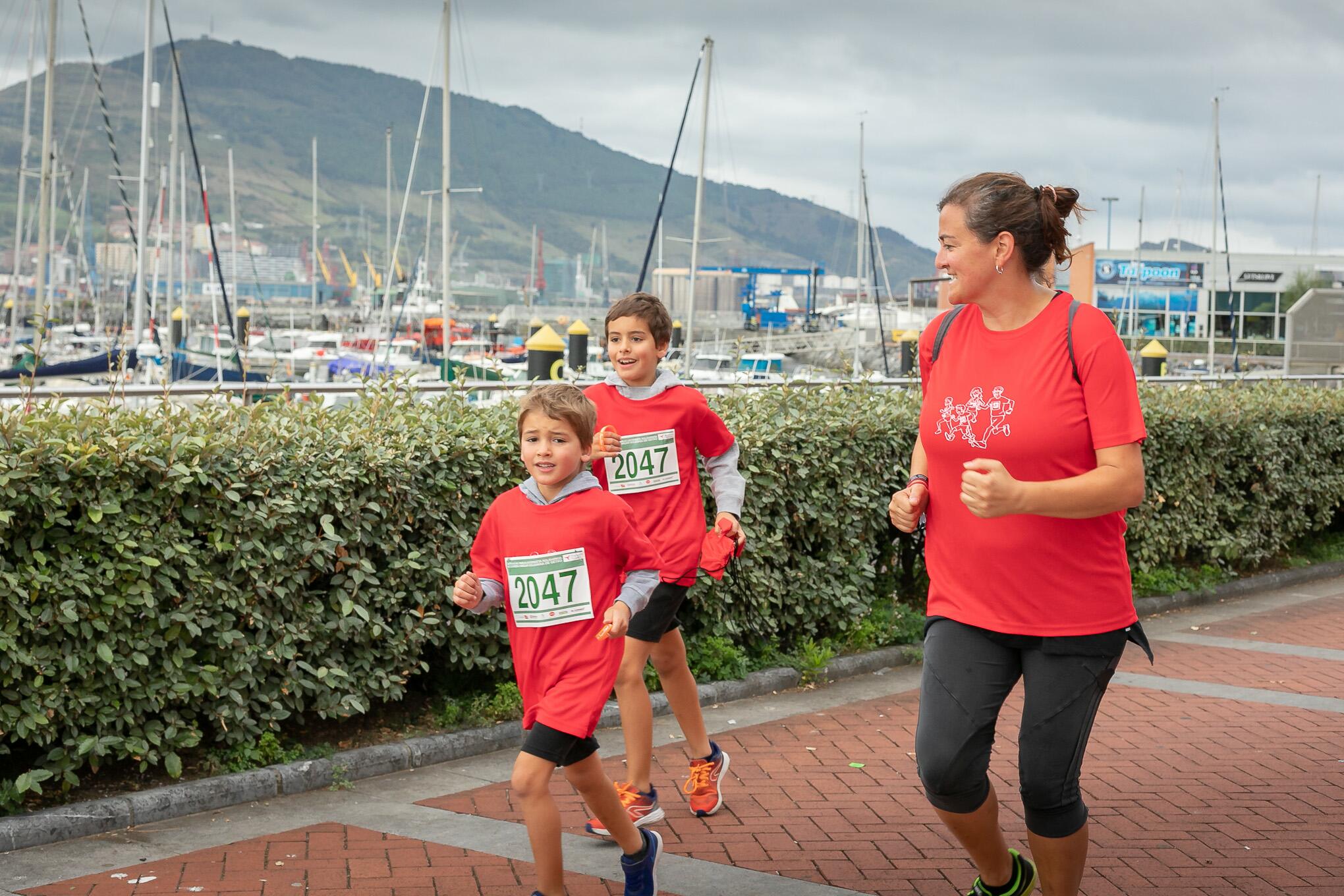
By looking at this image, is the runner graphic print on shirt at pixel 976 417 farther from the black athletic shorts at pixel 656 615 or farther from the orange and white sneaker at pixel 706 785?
the orange and white sneaker at pixel 706 785

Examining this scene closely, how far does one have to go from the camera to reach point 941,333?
372 cm

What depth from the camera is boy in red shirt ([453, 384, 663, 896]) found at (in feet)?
12.6

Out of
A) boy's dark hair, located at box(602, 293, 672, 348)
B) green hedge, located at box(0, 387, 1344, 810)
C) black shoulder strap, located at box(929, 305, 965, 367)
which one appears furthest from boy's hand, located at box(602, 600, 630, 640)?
green hedge, located at box(0, 387, 1344, 810)

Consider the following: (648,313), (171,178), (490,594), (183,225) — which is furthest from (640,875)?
(183,225)

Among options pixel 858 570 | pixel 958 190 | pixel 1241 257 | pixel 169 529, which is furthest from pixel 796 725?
pixel 1241 257

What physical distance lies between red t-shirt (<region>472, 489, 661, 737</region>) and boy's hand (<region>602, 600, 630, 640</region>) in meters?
0.10

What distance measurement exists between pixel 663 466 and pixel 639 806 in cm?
122

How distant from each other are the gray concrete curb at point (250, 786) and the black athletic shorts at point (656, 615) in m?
1.03

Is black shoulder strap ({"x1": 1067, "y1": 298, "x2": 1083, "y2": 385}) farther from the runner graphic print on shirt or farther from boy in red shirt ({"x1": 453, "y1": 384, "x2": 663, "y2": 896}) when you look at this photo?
boy in red shirt ({"x1": 453, "y1": 384, "x2": 663, "y2": 896})

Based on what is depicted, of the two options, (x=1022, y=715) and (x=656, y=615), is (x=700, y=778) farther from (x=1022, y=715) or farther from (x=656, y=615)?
(x=1022, y=715)

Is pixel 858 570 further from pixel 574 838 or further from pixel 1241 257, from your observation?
pixel 1241 257

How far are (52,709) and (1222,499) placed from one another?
893 cm

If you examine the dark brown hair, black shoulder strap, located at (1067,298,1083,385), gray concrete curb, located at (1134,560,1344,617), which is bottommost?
gray concrete curb, located at (1134,560,1344,617)

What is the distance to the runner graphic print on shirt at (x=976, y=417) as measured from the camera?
11.1 ft
